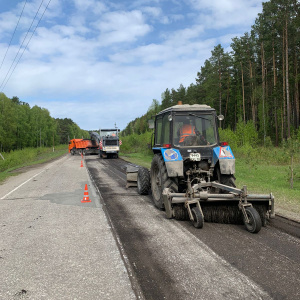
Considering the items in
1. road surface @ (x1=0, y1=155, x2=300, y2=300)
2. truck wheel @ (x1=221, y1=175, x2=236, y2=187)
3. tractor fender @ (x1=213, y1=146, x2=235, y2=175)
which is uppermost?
tractor fender @ (x1=213, y1=146, x2=235, y2=175)

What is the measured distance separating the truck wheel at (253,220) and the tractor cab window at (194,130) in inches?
94.7

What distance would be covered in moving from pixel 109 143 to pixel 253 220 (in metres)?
27.6

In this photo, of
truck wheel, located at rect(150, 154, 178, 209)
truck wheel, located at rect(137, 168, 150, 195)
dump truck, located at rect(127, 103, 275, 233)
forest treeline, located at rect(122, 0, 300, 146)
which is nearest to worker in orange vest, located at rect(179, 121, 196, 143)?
dump truck, located at rect(127, 103, 275, 233)

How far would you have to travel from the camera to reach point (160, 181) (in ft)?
24.2

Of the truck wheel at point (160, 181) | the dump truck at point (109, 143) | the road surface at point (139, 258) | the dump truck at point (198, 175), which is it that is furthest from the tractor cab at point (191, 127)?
the dump truck at point (109, 143)

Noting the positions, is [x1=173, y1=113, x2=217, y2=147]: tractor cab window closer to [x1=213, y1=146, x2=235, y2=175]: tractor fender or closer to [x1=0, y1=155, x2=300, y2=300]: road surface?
[x1=213, y1=146, x2=235, y2=175]: tractor fender

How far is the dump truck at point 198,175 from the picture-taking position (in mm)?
5719

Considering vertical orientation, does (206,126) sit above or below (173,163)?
above

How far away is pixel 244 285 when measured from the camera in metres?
3.44

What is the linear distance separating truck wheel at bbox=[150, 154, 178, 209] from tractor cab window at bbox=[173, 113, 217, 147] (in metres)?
0.77

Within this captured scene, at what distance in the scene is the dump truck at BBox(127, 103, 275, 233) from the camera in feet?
18.8

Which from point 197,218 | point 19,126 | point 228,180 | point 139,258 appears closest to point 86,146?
point 19,126

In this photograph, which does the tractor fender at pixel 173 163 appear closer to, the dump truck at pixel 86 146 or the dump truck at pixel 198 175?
the dump truck at pixel 198 175

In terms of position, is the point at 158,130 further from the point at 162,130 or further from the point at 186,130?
the point at 186,130
